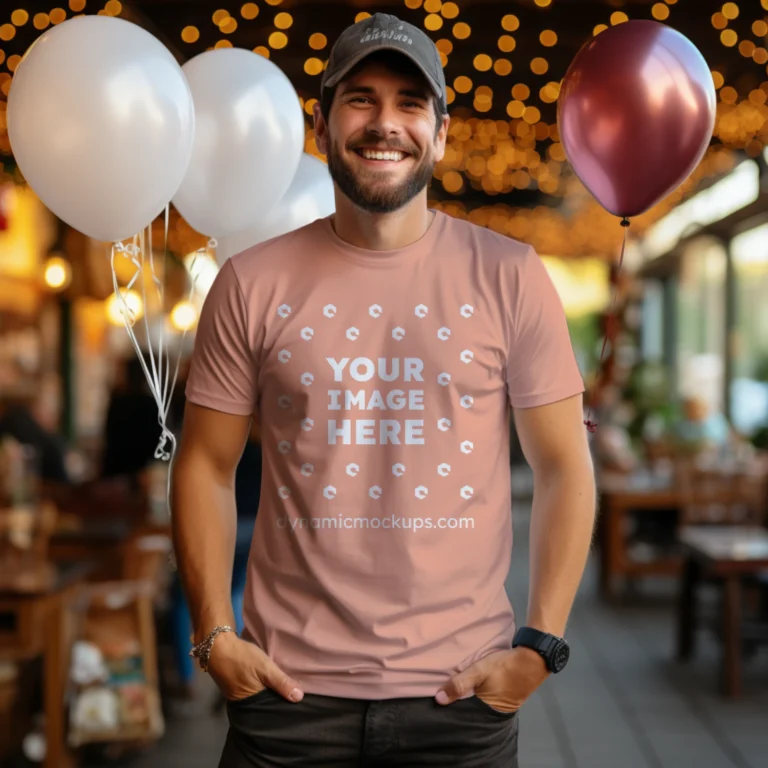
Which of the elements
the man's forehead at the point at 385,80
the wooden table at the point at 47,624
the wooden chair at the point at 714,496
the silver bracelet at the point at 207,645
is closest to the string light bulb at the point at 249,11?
the wooden table at the point at 47,624

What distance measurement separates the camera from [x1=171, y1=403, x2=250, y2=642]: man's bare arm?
1.82m

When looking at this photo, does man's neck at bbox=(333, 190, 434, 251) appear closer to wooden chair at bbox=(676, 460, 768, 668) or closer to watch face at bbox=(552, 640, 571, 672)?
watch face at bbox=(552, 640, 571, 672)

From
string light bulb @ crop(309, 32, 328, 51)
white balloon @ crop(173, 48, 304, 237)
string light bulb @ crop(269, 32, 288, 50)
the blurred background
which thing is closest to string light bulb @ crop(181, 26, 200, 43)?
the blurred background

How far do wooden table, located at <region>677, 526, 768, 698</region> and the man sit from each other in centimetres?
394

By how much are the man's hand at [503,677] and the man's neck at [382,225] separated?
2.17ft

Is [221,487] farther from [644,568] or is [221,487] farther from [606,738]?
[644,568]

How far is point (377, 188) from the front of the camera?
171cm

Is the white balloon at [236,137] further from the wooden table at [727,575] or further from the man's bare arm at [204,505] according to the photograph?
the wooden table at [727,575]

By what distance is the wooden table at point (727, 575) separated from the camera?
547 centimetres

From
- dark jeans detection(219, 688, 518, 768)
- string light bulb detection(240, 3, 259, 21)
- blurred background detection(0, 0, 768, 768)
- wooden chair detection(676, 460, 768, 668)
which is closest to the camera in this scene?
dark jeans detection(219, 688, 518, 768)

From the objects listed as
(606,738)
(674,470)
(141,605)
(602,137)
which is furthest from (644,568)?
(602,137)

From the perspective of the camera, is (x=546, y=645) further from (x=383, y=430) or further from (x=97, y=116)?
(x=97, y=116)

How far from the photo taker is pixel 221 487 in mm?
1871

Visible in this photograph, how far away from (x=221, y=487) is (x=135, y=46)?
804 millimetres
